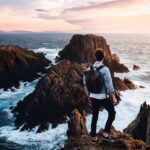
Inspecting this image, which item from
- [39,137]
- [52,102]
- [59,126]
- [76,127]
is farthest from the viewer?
[52,102]

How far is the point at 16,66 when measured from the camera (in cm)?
6172

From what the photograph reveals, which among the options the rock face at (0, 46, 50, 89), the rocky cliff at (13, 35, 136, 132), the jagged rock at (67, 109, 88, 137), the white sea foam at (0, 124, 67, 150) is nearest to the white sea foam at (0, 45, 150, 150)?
the white sea foam at (0, 124, 67, 150)

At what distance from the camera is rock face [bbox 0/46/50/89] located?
58188 mm

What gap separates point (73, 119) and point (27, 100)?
14908 mm

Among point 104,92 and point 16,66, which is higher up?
point 104,92

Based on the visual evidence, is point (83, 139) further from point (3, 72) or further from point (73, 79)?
point (3, 72)

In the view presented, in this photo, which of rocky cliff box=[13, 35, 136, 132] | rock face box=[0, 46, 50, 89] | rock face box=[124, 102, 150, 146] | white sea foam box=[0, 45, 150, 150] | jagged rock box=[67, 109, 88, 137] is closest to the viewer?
rock face box=[124, 102, 150, 146]

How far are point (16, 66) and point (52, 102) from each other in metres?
22.4

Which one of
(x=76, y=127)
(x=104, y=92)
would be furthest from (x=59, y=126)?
(x=104, y=92)

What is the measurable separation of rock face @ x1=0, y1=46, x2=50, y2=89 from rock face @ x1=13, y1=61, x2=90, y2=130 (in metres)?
14.4

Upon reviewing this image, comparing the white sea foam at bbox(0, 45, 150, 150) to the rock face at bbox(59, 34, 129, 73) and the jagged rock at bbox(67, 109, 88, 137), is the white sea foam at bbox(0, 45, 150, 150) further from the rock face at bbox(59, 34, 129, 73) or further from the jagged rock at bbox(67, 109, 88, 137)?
the rock face at bbox(59, 34, 129, 73)

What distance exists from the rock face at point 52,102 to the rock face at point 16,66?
14.4 meters

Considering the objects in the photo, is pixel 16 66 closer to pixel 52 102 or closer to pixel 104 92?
pixel 52 102

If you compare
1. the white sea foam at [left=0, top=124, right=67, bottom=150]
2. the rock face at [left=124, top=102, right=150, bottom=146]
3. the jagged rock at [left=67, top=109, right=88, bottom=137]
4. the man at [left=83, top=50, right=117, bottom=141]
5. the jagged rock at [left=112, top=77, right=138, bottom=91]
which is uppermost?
the man at [left=83, top=50, right=117, bottom=141]
